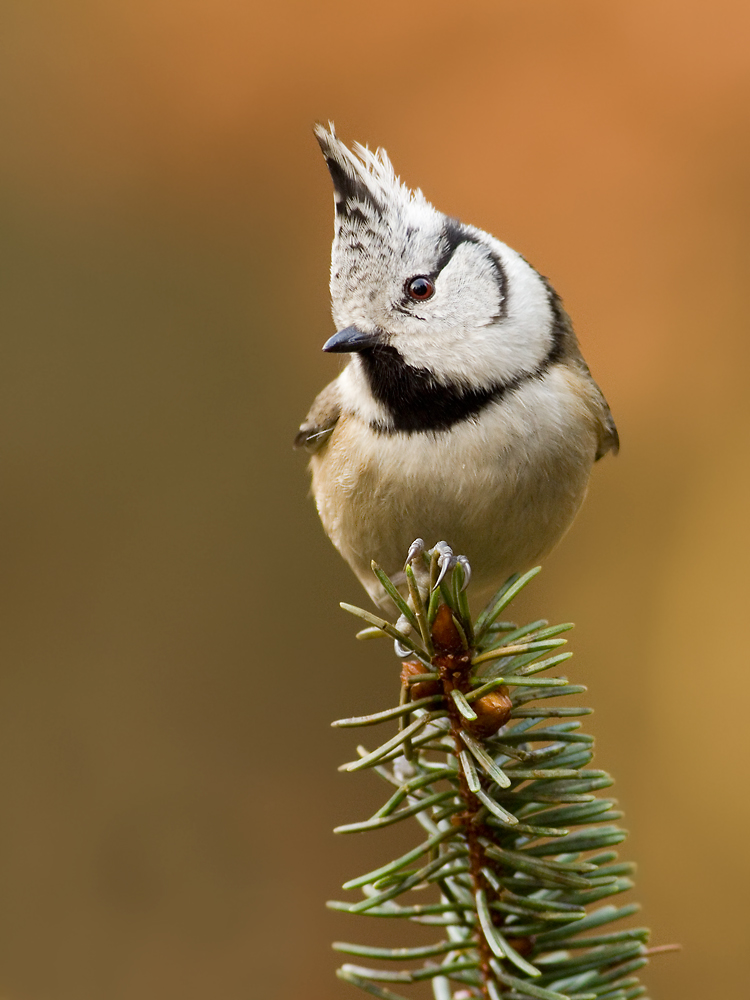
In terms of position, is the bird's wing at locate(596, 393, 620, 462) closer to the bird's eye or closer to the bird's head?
the bird's head

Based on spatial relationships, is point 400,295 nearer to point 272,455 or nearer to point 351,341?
point 351,341

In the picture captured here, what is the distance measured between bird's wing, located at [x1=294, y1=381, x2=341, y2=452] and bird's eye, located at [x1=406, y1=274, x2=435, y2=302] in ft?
0.89

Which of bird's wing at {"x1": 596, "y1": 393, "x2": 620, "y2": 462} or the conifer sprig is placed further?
bird's wing at {"x1": 596, "y1": 393, "x2": 620, "y2": 462}

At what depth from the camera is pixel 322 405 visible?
1.92 m

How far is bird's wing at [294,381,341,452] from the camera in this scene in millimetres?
1858

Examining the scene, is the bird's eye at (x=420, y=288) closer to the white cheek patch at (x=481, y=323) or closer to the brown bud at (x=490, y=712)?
the white cheek patch at (x=481, y=323)

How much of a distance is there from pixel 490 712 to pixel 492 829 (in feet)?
0.38

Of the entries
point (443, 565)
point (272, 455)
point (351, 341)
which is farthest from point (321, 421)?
point (272, 455)

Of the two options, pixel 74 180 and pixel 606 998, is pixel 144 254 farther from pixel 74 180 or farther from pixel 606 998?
pixel 606 998

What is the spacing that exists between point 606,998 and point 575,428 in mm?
932

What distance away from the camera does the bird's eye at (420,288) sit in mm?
1646

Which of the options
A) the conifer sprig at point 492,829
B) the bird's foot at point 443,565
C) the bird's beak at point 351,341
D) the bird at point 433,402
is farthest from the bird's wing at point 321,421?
the conifer sprig at point 492,829

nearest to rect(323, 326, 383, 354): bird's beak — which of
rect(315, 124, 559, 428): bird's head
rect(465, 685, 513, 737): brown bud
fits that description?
rect(315, 124, 559, 428): bird's head

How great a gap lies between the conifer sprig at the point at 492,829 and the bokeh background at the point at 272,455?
1.45 meters
